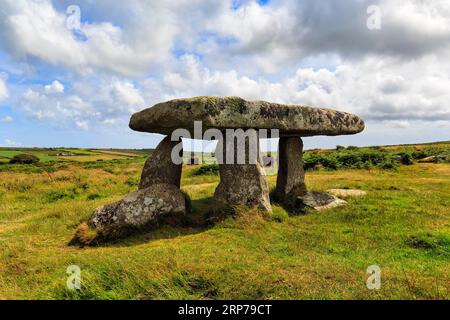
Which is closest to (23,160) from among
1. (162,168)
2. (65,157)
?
(65,157)

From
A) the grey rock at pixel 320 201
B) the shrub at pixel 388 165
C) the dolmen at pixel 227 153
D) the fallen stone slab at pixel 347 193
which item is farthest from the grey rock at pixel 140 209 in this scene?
the shrub at pixel 388 165

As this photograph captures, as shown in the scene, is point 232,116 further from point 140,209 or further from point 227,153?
point 140,209

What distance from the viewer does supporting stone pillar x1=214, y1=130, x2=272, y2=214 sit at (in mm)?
11195

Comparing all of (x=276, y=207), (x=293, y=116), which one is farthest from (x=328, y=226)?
(x=293, y=116)

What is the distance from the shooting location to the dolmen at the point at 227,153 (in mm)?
10008

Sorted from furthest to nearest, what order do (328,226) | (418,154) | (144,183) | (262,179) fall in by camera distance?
1. (418,154)
2. (144,183)
3. (262,179)
4. (328,226)

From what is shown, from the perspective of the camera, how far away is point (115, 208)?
399 inches

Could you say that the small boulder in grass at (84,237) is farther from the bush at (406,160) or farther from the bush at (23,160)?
the bush at (23,160)

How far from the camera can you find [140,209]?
1023cm

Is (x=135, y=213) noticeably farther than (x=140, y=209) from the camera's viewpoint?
No

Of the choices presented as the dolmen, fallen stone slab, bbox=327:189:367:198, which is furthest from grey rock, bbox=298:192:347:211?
fallen stone slab, bbox=327:189:367:198

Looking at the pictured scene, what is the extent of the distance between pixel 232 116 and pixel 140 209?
3.69 m
